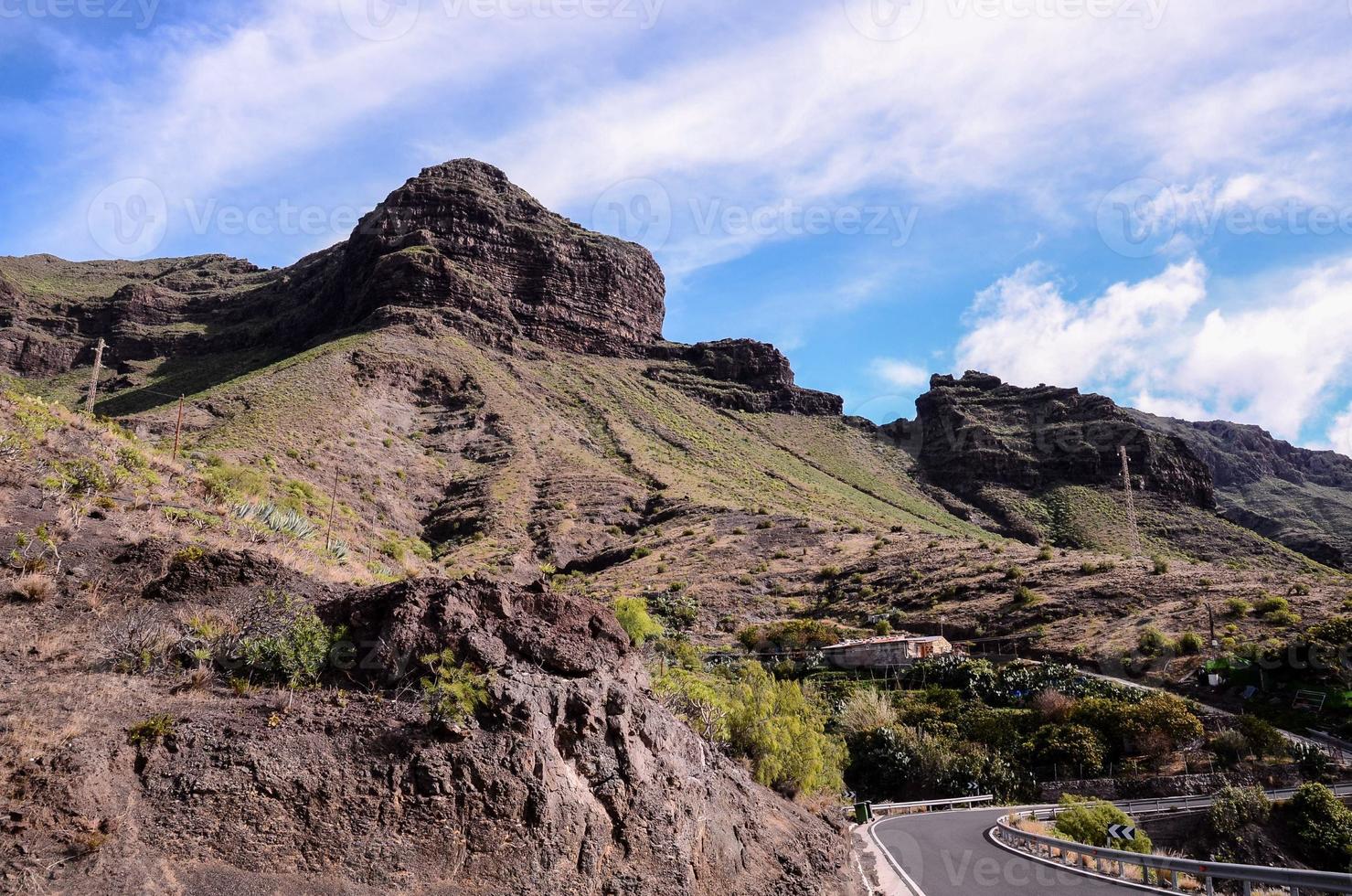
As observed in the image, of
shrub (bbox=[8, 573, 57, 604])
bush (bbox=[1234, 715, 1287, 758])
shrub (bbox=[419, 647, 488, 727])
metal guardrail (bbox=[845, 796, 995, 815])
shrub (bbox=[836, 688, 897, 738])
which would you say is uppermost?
shrub (bbox=[8, 573, 57, 604])

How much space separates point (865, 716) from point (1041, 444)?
99.2m

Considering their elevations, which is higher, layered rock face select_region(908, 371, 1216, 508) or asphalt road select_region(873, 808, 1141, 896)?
layered rock face select_region(908, 371, 1216, 508)

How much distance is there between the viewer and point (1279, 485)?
158875 millimetres

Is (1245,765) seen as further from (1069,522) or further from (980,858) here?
(1069,522)

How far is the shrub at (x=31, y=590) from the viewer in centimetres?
987

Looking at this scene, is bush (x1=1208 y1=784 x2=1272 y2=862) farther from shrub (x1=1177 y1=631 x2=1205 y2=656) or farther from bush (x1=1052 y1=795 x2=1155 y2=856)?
shrub (x1=1177 y1=631 x2=1205 y2=656)

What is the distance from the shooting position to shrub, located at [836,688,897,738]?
3350 centimetres

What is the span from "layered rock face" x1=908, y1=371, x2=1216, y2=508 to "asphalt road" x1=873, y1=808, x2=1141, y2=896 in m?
97.7

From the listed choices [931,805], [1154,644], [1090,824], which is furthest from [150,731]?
[1154,644]

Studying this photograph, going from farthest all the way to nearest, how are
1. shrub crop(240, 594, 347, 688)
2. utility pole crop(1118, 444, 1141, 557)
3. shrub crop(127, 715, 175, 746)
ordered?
1. utility pole crop(1118, 444, 1141, 557)
2. shrub crop(240, 594, 347, 688)
3. shrub crop(127, 715, 175, 746)

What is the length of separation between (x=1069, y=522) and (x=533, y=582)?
101 meters

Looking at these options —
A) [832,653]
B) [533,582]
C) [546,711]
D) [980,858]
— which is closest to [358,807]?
[546,711]

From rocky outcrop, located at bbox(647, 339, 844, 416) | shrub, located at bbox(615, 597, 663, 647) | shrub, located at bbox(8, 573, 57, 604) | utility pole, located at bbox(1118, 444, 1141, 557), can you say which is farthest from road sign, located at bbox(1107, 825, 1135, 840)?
rocky outcrop, located at bbox(647, 339, 844, 416)

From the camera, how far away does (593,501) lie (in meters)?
64.4
